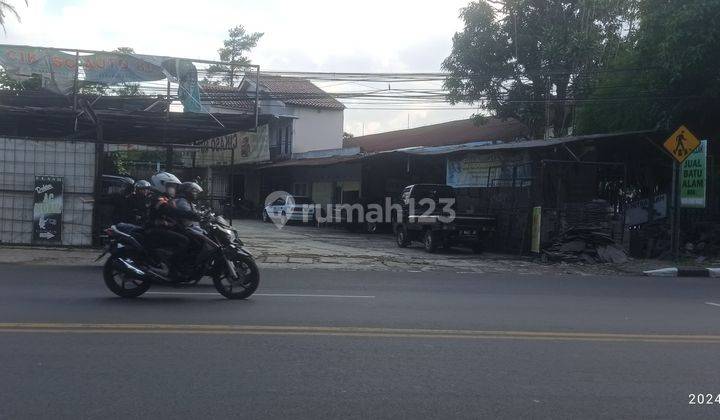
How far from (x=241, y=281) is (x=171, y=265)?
37.5 inches

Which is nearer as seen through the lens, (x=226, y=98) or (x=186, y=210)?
(x=186, y=210)

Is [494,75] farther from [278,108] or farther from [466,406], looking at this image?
[466,406]

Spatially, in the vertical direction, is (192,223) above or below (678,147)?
below

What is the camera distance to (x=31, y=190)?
1588 cm

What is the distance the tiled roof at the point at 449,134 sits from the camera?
3500 cm

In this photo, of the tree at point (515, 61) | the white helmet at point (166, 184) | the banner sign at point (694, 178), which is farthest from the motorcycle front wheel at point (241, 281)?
the tree at point (515, 61)

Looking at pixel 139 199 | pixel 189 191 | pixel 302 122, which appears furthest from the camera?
pixel 302 122

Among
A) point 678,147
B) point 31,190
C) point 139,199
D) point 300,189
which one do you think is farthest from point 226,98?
point 300,189

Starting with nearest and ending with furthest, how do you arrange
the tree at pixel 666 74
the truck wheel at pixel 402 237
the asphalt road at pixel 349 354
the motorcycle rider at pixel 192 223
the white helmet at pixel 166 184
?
the asphalt road at pixel 349 354 < the motorcycle rider at pixel 192 223 < the white helmet at pixel 166 184 < the tree at pixel 666 74 < the truck wheel at pixel 402 237

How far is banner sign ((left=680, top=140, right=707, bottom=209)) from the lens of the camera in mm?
16812

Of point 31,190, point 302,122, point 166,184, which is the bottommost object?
point 31,190

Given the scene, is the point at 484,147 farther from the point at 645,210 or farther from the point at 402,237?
the point at 645,210

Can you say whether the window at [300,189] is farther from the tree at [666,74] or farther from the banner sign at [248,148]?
the tree at [666,74]

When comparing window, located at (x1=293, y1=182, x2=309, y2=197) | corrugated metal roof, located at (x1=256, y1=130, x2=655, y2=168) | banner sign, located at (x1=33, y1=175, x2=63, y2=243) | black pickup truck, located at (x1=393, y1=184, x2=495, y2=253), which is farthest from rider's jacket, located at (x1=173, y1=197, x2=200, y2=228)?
window, located at (x1=293, y1=182, x2=309, y2=197)
